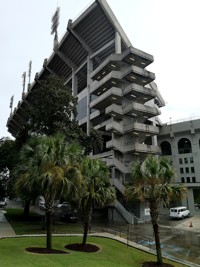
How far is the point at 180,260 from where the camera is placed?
17.5m

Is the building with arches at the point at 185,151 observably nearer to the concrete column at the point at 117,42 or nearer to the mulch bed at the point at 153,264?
the concrete column at the point at 117,42

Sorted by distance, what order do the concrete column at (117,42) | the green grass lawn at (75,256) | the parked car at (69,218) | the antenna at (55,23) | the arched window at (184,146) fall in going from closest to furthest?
the green grass lawn at (75,256) < the parked car at (69,218) < the concrete column at (117,42) < the arched window at (184,146) < the antenna at (55,23)

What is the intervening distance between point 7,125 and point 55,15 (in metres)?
66.2

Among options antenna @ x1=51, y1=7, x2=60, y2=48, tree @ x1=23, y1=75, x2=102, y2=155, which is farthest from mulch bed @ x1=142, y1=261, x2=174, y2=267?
antenna @ x1=51, y1=7, x2=60, y2=48

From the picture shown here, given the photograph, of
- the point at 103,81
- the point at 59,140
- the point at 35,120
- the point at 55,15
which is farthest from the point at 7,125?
the point at 59,140

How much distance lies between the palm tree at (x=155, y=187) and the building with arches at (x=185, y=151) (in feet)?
126

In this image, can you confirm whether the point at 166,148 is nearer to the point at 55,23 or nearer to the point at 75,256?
the point at 55,23

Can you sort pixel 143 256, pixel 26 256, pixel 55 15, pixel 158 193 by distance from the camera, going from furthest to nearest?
1. pixel 55 15
2. pixel 143 256
3. pixel 158 193
4. pixel 26 256

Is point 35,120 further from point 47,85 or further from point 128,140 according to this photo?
point 128,140

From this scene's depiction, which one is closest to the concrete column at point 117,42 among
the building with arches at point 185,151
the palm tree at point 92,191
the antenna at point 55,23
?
the antenna at point 55,23

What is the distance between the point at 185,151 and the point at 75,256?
48205mm

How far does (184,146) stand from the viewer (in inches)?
2285

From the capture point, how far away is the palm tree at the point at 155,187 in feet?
51.5

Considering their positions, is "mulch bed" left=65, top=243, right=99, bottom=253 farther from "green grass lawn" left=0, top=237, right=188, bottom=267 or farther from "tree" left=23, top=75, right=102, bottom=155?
"tree" left=23, top=75, right=102, bottom=155
